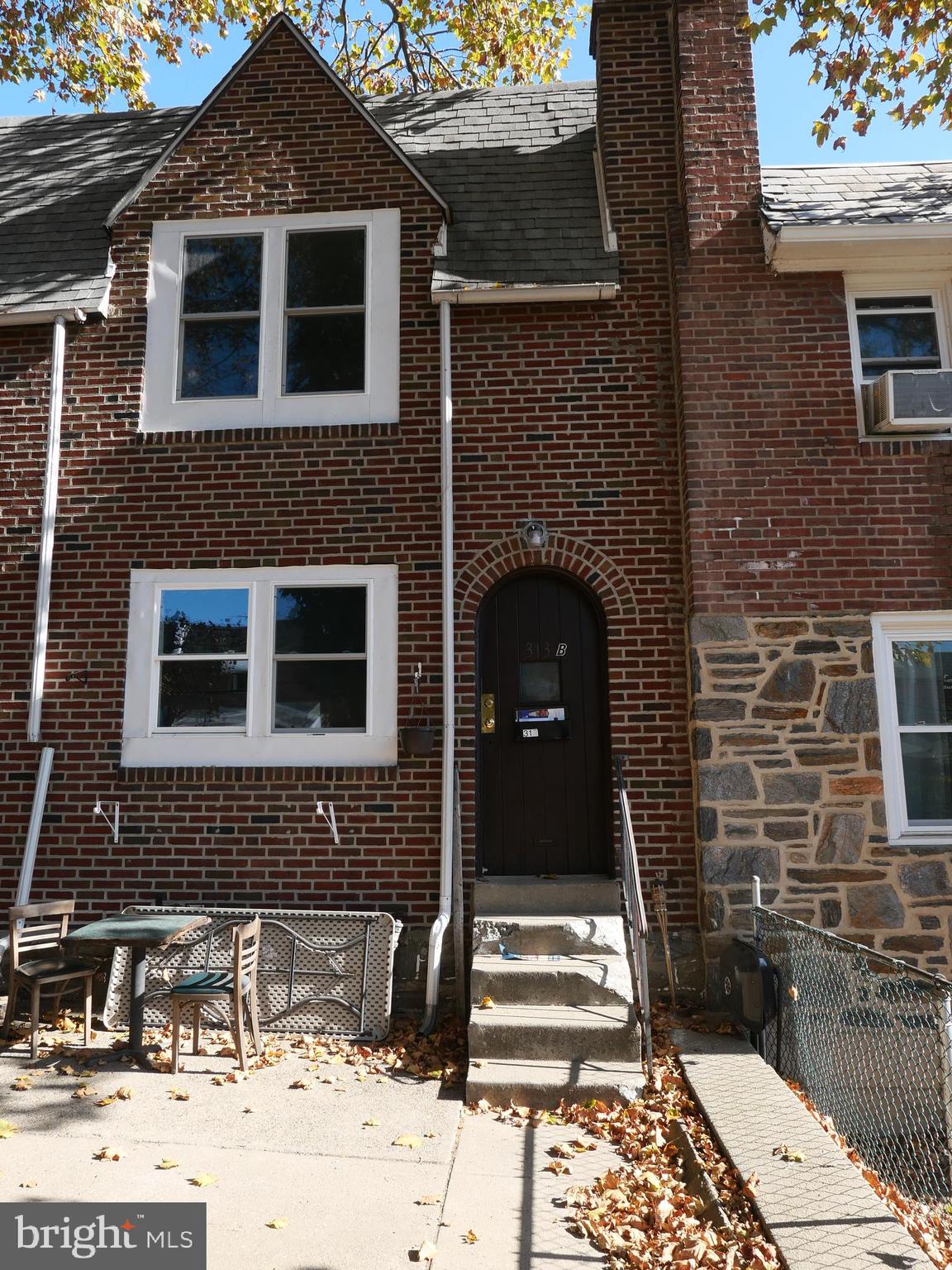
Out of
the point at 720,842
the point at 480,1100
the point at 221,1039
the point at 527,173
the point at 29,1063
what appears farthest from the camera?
the point at 527,173

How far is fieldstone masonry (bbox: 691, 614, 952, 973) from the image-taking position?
6699 millimetres

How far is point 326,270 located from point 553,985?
235 inches

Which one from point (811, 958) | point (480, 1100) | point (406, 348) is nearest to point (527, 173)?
point (406, 348)

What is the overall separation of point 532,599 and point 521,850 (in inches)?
77.3

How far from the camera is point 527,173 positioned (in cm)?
850

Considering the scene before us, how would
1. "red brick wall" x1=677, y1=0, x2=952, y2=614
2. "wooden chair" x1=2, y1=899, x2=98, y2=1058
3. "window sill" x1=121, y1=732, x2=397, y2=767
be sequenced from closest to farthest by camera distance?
"wooden chair" x1=2, y1=899, x2=98, y2=1058
"red brick wall" x1=677, y1=0, x2=952, y2=614
"window sill" x1=121, y1=732, x2=397, y2=767

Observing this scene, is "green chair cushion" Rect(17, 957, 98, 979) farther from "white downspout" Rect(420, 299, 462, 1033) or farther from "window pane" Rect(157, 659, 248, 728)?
"white downspout" Rect(420, 299, 462, 1033)

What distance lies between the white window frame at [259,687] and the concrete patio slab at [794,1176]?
3.20m

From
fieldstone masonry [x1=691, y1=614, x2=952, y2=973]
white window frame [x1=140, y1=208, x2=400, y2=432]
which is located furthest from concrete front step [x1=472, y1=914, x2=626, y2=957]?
white window frame [x1=140, y1=208, x2=400, y2=432]

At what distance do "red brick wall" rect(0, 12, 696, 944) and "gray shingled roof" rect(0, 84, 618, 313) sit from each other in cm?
29

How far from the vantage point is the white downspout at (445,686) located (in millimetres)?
→ 6547

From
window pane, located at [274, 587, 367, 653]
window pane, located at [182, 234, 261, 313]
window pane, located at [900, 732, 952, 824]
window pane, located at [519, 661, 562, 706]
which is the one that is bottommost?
window pane, located at [900, 732, 952, 824]

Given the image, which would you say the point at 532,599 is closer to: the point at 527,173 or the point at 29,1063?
the point at 527,173

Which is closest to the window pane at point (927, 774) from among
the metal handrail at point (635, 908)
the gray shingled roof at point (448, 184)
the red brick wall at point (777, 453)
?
the red brick wall at point (777, 453)
